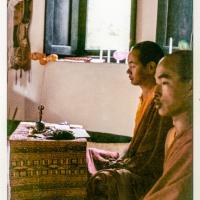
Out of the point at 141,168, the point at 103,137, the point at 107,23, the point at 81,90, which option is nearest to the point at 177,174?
the point at 141,168

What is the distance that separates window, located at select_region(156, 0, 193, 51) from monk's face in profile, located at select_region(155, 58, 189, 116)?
0.06 m

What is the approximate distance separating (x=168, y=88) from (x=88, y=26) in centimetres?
35

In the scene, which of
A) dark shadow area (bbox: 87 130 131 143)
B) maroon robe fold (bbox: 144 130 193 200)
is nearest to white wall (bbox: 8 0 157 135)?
dark shadow area (bbox: 87 130 131 143)

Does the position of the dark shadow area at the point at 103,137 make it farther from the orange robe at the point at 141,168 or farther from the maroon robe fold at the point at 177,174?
the maroon robe fold at the point at 177,174

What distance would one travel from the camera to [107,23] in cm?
150

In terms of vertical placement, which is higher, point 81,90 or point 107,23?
point 107,23

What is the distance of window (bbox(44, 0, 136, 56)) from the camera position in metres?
1.48

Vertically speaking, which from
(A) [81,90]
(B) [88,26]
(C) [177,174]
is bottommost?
(C) [177,174]

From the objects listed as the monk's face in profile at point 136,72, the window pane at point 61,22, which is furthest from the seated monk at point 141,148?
the window pane at point 61,22

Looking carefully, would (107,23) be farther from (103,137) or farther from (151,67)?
(103,137)

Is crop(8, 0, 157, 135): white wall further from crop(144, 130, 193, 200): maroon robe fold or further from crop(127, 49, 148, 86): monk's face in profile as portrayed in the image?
crop(144, 130, 193, 200): maroon robe fold

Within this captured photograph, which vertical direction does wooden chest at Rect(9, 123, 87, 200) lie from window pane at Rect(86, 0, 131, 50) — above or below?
below

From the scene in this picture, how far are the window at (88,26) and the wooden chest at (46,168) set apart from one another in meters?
0.31

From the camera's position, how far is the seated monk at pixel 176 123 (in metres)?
1.47
